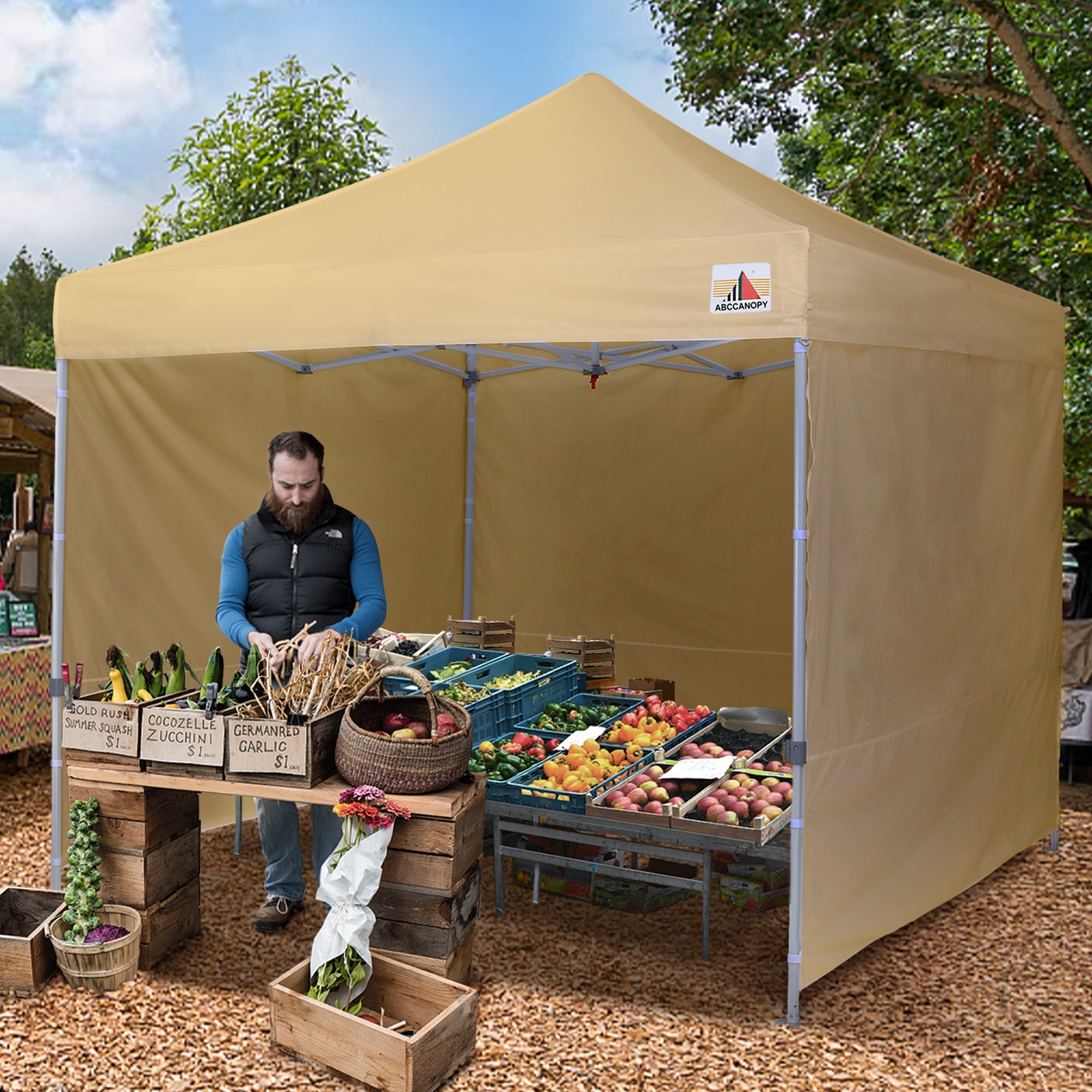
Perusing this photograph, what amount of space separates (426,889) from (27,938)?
145cm

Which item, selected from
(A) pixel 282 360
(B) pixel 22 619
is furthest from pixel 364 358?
(B) pixel 22 619

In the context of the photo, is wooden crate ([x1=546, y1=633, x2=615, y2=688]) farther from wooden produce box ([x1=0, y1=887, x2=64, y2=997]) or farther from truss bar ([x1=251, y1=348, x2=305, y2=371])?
wooden produce box ([x1=0, y1=887, x2=64, y2=997])

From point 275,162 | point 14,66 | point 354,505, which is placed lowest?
point 354,505

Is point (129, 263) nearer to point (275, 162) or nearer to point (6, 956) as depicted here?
point (6, 956)

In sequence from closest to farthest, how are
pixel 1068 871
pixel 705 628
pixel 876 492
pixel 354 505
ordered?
pixel 876 492 < pixel 1068 871 < pixel 354 505 < pixel 705 628

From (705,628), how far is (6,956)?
4548 millimetres

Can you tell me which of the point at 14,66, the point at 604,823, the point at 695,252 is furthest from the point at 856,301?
the point at 14,66

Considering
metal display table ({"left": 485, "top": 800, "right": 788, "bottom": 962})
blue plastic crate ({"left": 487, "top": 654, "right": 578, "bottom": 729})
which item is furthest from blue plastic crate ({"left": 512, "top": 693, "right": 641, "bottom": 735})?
metal display table ({"left": 485, "top": 800, "right": 788, "bottom": 962})

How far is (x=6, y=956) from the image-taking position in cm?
381

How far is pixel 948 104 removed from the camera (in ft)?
30.1

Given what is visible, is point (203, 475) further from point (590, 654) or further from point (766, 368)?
point (766, 368)

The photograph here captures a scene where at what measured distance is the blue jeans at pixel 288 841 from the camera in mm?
4160

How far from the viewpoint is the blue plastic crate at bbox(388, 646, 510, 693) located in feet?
16.6

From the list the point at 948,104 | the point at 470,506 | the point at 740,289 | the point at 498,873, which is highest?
the point at 948,104
